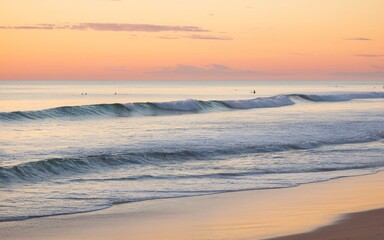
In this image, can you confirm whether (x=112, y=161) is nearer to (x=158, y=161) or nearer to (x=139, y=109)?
(x=158, y=161)

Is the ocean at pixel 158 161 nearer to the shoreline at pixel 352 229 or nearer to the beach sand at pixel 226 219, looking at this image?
the beach sand at pixel 226 219

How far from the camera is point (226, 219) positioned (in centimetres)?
1180

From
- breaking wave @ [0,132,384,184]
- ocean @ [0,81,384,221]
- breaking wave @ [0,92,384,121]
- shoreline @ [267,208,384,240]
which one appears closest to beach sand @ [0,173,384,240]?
shoreline @ [267,208,384,240]

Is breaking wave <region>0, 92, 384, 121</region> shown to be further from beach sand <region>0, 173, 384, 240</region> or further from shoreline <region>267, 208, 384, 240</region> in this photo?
shoreline <region>267, 208, 384, 240</region>

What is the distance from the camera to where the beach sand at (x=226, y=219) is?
10.6m

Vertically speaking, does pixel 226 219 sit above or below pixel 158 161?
below

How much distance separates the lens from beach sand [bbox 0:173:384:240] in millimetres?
10609

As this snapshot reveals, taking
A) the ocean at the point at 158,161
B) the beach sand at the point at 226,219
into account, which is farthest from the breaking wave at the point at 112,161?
the beach sand at the point at 226,219

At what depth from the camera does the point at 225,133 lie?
98.6 feet

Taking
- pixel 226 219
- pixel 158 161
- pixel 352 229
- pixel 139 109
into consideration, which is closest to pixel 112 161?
pixel 158 161

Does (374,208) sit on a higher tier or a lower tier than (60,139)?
lower

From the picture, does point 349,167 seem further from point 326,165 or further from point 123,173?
point 123,173

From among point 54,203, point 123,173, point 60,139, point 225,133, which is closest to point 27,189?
point 54,203

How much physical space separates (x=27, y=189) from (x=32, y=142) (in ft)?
32.1
